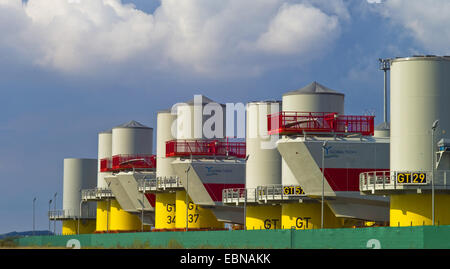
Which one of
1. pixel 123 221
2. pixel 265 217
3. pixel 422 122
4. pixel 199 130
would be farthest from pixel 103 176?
pixel 422 122

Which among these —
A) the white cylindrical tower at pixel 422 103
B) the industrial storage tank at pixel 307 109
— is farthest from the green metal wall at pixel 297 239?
the industrial storage tank at pixel 307 109

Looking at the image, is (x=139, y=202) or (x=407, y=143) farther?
(x=139, y=202)

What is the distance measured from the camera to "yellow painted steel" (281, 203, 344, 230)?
87.1 meters

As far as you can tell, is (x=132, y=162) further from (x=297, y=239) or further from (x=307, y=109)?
(x=297, y=239)

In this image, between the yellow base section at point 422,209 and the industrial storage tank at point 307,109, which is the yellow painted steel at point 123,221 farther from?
the yellow base section at point 422,209

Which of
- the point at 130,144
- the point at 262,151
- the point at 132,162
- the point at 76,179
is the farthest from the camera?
the point at 76,179

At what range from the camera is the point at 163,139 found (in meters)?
117

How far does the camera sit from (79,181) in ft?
511

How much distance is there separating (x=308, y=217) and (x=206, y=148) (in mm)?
22230

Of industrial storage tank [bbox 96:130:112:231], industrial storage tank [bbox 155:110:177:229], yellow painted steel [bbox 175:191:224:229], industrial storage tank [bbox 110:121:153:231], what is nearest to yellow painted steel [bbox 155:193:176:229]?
industrial storage tank [bbox 155:110:177:229]

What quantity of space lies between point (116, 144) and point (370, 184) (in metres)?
69.9

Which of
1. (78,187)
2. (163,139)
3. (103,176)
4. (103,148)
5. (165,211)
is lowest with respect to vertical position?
(165,211)
